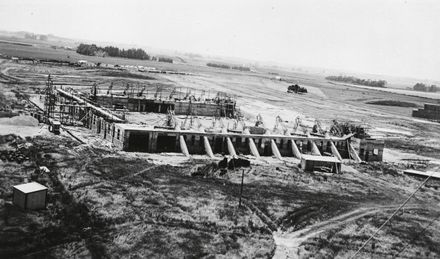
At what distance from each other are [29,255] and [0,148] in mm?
14048

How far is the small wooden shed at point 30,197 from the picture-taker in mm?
17484

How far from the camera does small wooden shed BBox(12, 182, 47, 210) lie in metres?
17.5

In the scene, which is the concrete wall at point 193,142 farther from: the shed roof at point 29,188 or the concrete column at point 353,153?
the shed roof at point 29,188

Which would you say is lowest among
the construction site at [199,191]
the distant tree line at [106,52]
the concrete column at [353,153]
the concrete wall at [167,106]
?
the construction site at [199,191]

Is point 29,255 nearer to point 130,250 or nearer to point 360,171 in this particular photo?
point 130,250

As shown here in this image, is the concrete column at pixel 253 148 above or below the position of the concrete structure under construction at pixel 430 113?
below

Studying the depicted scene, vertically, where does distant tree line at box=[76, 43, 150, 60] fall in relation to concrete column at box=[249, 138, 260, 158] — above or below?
above

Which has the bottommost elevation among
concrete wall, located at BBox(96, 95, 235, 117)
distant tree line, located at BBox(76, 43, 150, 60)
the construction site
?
the construction site

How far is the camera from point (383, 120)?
6475 centimetres

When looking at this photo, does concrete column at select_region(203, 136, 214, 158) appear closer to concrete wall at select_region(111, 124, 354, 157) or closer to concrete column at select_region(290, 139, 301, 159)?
concrete wall at select_region(111, 124, 354, 157)

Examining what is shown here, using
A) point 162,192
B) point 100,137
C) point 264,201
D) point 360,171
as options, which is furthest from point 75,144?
point 360,171

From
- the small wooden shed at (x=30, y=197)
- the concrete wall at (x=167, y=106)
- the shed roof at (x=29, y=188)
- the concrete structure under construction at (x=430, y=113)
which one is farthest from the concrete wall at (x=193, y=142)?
the concrete structure under construction at (x=430, y=113)

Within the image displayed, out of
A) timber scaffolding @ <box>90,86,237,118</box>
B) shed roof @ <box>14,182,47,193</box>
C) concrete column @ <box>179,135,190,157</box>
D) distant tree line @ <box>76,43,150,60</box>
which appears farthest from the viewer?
distant tree line @ <box>76,43,150,60</box>

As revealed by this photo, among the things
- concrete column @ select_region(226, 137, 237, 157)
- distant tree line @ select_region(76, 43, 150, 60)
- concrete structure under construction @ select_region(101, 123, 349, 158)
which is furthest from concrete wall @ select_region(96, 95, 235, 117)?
distant tree line @ select_region(76, 43, 150, 60)
